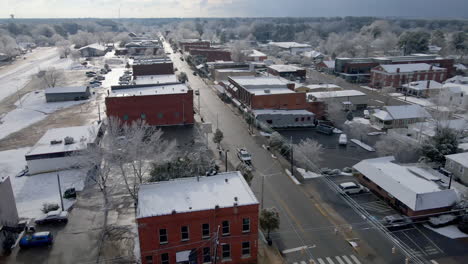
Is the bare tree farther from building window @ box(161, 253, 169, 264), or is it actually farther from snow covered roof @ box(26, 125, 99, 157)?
building window @ box(161, 253, 169, 264)

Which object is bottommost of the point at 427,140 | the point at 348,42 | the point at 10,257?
the point at 10,257

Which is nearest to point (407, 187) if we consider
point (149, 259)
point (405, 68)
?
point (149, 259)

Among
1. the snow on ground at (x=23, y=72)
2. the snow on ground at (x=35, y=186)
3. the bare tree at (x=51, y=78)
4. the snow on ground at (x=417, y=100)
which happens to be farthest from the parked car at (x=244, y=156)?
the snow on ground at (x=23, y=72)

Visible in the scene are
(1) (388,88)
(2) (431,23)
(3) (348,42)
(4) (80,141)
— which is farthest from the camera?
(2) (431,23)

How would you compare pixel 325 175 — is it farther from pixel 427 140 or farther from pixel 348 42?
pixel 348 42

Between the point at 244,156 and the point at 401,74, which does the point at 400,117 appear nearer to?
the point at 244,156

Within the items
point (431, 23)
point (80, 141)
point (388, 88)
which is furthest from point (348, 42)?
point (431, 23)

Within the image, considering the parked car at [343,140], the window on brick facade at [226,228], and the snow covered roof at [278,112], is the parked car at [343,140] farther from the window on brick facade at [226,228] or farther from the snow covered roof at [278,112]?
the window on brick facade at [226,228]
